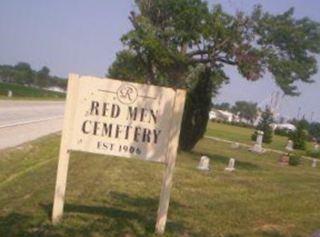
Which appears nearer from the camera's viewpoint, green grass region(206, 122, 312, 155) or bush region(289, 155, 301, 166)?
bush region(289, 155, 301, 166)

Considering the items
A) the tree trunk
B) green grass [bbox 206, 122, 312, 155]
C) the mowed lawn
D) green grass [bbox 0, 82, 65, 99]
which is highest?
the tree trunk

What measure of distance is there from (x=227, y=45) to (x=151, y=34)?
13.7ft

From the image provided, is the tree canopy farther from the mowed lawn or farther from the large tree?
the mowed lawn

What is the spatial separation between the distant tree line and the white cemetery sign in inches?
6283

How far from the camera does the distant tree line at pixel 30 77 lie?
168 m

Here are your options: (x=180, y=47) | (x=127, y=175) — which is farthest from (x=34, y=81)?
(x=127, y=175)

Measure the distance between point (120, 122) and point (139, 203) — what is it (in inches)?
88.1

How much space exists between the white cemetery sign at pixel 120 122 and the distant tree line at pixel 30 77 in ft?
524

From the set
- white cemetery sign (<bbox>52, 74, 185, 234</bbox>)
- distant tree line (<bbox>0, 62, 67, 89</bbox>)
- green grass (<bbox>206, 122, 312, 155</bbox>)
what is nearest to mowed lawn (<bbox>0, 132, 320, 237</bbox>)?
white cemetery sign (<bbox>52, 74, 185, 234</bbox>)

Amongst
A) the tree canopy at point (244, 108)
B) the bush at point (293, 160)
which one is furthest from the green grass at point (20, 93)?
the tree canopy at point (244, 108)

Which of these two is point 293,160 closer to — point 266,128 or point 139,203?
point 139,203

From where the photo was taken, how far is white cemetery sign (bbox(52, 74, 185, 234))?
725cm

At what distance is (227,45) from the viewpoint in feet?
91.8

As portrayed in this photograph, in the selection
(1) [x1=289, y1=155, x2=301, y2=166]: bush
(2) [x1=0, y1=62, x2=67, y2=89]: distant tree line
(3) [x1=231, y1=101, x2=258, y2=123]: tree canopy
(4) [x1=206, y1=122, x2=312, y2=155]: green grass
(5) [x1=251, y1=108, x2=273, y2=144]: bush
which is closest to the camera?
(1) [x1=289, y1=155, x2=301, y2=166]: bush
